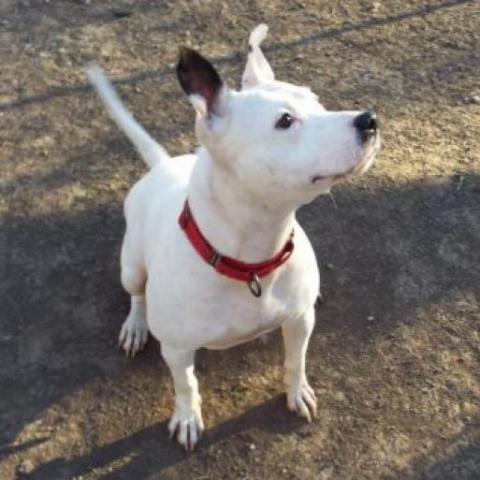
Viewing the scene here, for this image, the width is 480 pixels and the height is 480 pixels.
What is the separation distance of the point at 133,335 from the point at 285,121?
5.58ft

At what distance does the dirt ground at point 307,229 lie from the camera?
144 inches

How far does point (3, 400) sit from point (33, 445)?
280 millimetres

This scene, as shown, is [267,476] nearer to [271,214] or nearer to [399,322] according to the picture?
[399,322]

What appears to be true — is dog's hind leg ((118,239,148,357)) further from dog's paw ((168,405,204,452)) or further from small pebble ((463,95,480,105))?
small pebble ((463,95,480,105))

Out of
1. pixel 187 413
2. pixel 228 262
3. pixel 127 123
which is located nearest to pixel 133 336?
pixel 187 413

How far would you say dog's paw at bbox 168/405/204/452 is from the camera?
3.63m

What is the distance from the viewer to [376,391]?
383cm

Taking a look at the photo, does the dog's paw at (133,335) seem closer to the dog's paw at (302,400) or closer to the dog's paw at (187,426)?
the dog's paw at (187,426)

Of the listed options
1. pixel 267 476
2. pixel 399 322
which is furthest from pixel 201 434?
pixel 399 322

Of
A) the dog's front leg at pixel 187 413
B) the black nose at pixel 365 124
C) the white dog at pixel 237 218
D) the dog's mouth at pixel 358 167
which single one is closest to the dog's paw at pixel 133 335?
the white dog at pixel 237 218

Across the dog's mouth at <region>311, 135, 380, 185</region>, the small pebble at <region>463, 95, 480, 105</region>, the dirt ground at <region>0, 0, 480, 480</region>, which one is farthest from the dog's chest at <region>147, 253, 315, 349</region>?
the small pebble at <region>463, 95, 480, 105</region>

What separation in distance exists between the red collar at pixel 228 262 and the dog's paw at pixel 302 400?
0.84m

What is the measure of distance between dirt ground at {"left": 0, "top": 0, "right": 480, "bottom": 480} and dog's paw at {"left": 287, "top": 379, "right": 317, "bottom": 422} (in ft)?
0.14

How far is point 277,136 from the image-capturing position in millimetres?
2605
